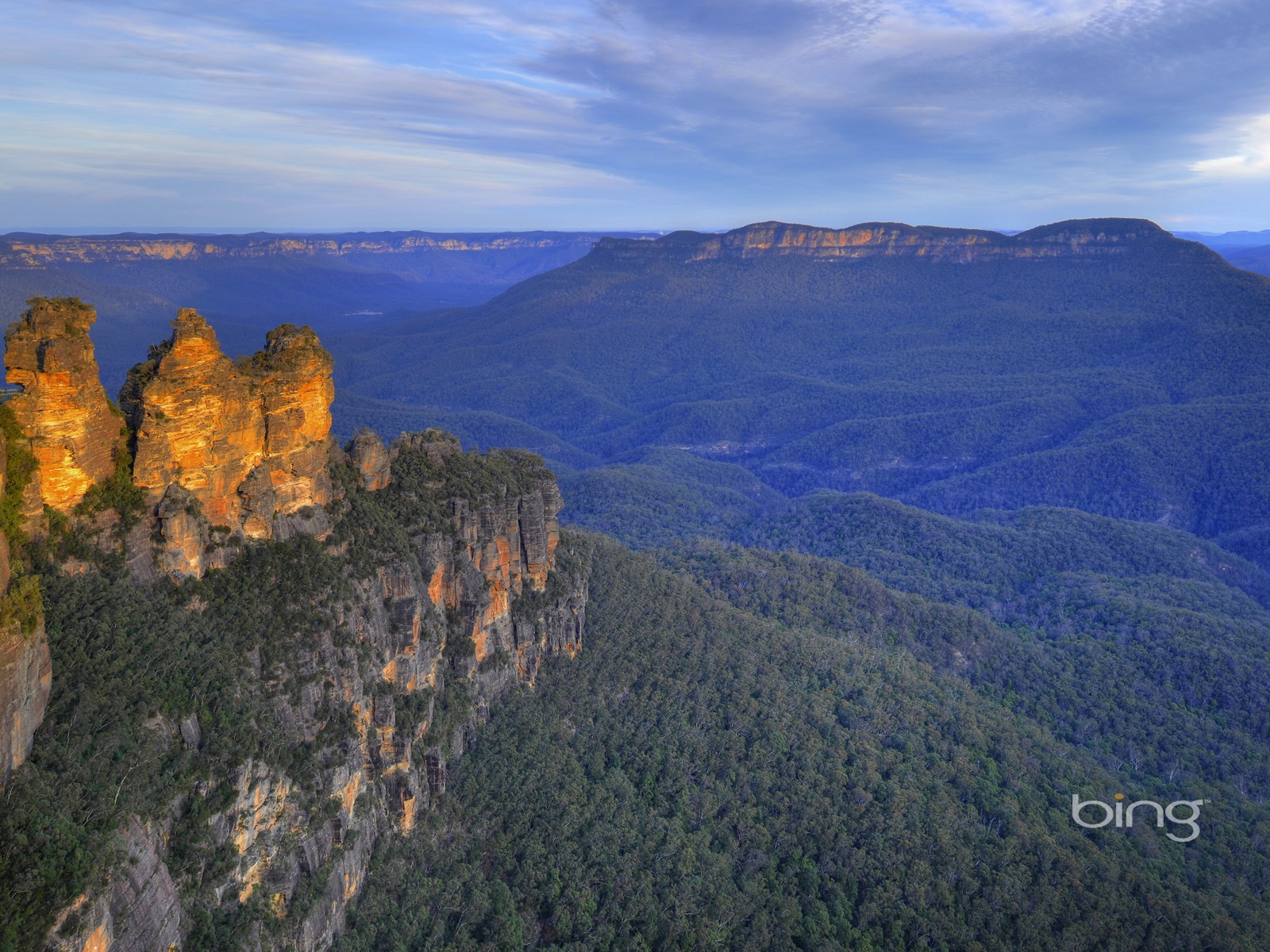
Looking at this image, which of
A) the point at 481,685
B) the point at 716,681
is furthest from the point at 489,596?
the point at 716,681

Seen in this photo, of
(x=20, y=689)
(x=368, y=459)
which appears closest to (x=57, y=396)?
(x=20, y=689)

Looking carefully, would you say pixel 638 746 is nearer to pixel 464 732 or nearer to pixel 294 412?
pixel 464 732

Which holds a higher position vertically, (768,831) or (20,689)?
(20,689)

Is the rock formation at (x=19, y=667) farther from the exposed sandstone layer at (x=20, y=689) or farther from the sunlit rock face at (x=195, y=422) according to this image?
the sunlit rock face at (x=195, y=422)

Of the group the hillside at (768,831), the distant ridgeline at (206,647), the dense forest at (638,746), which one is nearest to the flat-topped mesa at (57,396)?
the distant ridgeline at (206,647)

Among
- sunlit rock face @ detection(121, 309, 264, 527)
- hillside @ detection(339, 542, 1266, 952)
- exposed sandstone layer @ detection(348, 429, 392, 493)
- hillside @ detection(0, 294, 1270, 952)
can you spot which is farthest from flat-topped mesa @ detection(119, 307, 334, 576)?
hillside @ detection(339, 542, 1266, 952)

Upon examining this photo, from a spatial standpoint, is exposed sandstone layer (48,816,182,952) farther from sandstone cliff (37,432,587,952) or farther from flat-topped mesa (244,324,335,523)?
flat-topped mesa (244,324,335,523)
